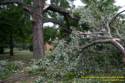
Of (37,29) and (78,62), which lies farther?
(37,29)

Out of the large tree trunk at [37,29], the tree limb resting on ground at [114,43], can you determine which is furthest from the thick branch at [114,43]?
the large tree trunk at [37,29]

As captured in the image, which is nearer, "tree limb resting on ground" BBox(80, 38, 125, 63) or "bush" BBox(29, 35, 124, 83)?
"tree limb resting on ground" BBox(80, 38, 125, 63)

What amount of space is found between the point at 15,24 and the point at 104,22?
9.12 metres

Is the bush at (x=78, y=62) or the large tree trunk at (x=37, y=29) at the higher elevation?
the large tree trunk at (x=37, y=29)

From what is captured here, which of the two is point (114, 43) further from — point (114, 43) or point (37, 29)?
point (37, 29)

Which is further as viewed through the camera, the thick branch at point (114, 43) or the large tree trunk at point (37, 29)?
the large tree trunk at point (37, 29)

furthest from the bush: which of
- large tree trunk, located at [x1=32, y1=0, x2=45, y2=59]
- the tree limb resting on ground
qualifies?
large tree trunk, located at [x1=32, y1=0, x2=45, y2=59]

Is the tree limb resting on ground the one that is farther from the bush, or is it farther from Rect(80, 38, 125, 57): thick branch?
the bush

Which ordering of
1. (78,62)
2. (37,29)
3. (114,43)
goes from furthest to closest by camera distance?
(37,29)
(78,62)
(114,43)

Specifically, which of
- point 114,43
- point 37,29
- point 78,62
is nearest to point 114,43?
point 114,43

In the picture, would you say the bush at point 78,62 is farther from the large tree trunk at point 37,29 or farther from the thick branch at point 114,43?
the large tree trunk at point 37,29

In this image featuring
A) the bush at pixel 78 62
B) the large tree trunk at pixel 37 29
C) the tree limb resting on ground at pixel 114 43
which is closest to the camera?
the tree limb resting on ground at pixel 114 43

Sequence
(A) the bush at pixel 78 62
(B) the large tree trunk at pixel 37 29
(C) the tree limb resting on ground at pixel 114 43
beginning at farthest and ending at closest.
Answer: (B) the large tree trunk at pixel 37 29 < (A) the bush at pixel 78 62 < (C) the tree limb resting on ground at pixel 114 43

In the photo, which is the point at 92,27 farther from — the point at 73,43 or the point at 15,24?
the point at 15,24
